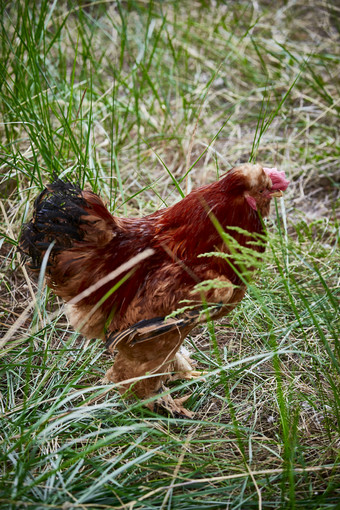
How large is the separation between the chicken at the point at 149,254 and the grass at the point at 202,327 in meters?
0.21

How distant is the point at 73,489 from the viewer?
1.79m

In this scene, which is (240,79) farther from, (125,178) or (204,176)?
(125,178)

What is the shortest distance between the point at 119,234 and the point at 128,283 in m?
0.25

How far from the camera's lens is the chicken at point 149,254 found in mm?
2074

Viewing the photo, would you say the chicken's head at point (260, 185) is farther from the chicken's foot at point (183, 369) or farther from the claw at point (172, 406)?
the claw at point (172, 406)

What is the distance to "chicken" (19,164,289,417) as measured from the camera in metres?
2.07

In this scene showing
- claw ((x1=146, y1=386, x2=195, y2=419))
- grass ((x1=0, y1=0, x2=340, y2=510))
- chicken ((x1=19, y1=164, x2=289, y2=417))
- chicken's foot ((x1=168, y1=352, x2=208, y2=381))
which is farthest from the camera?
chicken's foot ((x1=168, y1=352, x2=208, y2=381))

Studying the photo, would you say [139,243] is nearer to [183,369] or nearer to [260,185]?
[260,185]

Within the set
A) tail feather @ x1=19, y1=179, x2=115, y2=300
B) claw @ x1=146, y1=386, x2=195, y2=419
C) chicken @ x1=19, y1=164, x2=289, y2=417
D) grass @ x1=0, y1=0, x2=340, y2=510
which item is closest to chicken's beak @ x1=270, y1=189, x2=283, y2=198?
chicken @ x1=19, y1=164, x2=289, y2=417

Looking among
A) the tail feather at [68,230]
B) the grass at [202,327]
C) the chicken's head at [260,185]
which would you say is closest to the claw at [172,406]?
the grass at [202,327]

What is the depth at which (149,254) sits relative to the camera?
6.66 ft

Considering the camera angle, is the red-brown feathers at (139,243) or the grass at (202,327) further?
the red-brown feathers at (139,243)

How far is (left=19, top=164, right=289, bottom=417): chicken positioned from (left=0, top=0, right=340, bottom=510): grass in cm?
21

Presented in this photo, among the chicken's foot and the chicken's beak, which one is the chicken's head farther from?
the chicken's foot
